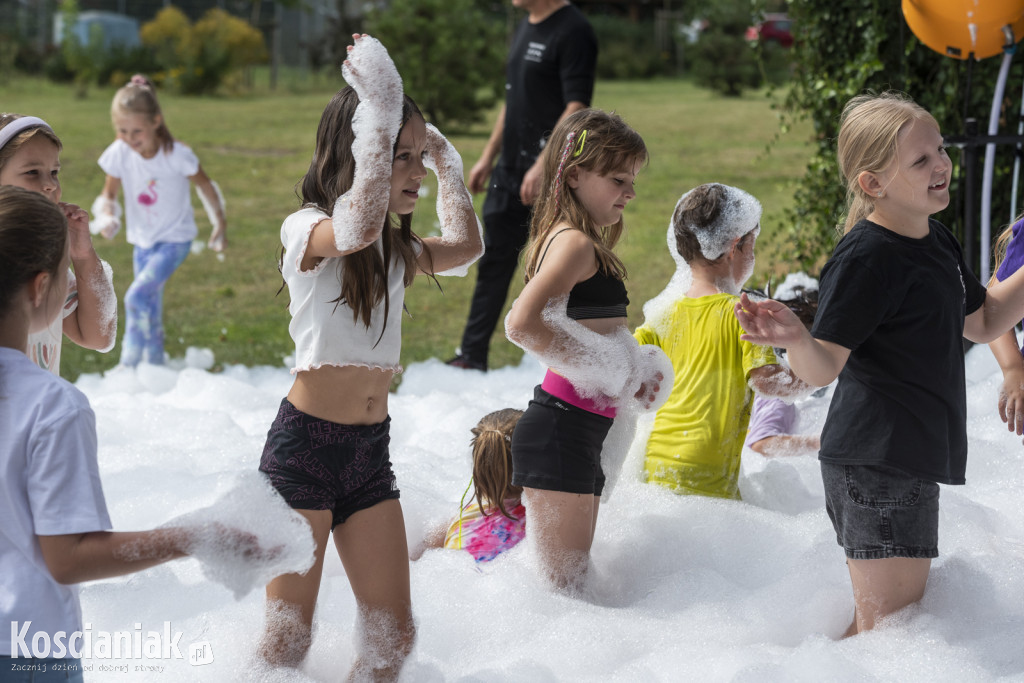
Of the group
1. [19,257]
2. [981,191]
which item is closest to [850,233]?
[19,257]

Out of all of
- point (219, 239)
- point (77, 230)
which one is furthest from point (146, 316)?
point (77, 230)

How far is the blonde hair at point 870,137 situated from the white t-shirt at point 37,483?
1.88 m

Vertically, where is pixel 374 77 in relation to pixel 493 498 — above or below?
above

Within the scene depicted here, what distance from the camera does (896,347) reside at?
2.49m

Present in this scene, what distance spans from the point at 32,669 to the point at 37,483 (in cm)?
33

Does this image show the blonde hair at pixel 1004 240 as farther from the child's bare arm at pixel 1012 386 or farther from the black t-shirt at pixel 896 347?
the black t-shirt at pixel 896 347

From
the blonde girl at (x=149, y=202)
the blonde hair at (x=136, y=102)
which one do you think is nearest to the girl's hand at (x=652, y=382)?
the blonde girl at (x=149, y=202)

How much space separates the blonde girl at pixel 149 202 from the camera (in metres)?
5.61

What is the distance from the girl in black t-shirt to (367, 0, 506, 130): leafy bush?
11.8 meters

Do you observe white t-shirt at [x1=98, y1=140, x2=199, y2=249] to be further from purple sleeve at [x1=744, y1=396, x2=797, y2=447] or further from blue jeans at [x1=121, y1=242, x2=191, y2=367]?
purple sleeve at [x1=744, y1=396, x2=797, y2=447]

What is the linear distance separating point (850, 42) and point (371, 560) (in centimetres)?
397

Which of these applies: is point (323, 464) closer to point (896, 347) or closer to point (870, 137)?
point (896, 347)

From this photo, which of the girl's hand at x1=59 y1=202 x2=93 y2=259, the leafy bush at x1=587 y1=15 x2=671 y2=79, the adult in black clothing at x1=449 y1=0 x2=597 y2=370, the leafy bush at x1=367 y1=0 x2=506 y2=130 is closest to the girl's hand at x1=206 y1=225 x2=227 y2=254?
the adult in black clothing at x1=449 y1=0 x2=597 y2=370

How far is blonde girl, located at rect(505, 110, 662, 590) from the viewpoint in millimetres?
2893
